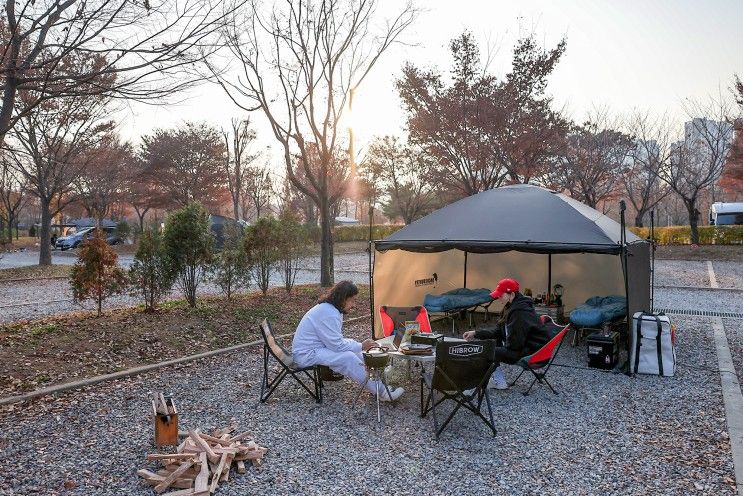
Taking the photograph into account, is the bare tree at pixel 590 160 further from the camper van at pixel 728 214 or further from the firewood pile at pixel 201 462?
the firewood pile at pixel 201 462

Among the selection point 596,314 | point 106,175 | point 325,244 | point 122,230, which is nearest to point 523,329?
point 596,314

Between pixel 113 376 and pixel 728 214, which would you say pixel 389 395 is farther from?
pixel 728 214

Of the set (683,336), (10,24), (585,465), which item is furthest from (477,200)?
(10,24)

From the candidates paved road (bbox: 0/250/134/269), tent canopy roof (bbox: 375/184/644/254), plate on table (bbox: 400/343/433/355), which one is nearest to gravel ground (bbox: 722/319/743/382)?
tent canopy roof (bbox: 375/184/644/254)

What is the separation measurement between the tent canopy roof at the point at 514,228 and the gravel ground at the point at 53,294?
4626mm

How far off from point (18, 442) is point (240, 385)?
212 centimetres

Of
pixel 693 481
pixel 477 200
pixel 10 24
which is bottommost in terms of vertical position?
pixel 693 481

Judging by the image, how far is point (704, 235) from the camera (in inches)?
966

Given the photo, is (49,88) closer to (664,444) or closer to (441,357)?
(441,357)

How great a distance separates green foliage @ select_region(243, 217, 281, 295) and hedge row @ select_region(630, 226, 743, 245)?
56.8 ft

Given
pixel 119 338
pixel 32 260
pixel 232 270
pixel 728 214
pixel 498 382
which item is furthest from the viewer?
pixel 728 214

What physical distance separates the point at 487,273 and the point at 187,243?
5276mm

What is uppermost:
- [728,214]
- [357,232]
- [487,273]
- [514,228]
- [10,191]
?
[10,191]

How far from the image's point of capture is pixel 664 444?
4598 millimetres
